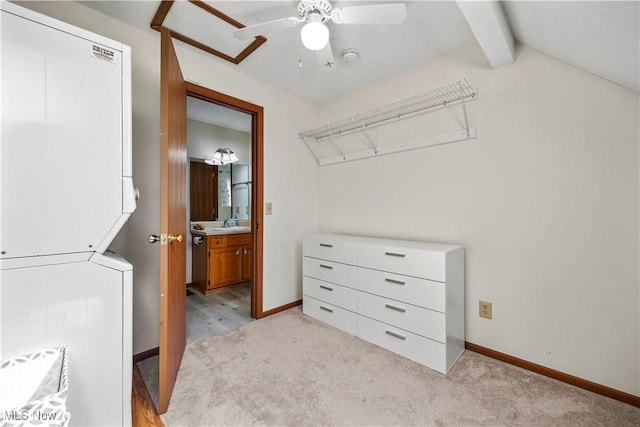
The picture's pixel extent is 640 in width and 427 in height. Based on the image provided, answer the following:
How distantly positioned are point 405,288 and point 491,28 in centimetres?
173

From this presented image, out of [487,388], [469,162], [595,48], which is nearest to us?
[595,48]

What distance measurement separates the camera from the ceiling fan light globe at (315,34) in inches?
55.5

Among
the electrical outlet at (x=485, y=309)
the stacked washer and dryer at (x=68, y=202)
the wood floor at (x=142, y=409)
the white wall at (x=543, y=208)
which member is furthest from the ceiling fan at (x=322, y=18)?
the wood floor at (x=142, y=409)

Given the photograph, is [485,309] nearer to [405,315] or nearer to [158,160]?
[405,315]

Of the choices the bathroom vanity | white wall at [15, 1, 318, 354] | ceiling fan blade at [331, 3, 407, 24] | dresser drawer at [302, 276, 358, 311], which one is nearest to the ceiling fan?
ceiling fan blade at [331, 3, 407, 24]

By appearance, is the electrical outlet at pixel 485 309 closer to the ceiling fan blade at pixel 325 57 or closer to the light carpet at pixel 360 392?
the light carpet at pixel 360 392

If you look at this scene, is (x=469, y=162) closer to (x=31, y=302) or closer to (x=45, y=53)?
(x=45, y=53)

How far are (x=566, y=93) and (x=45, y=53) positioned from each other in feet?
9.19

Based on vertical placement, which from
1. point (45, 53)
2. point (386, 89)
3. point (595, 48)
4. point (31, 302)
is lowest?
point (31, 302)

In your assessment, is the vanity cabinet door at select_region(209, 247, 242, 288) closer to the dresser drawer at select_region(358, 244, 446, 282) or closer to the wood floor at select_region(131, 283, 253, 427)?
the wood floor at select_region(131, 283, 253, 427)

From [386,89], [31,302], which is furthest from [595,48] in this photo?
[31,302]

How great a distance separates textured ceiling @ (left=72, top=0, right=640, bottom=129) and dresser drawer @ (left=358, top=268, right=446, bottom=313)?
1514mm

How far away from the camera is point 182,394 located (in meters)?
1.60

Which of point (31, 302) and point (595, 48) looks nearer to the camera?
point (31, 302)
